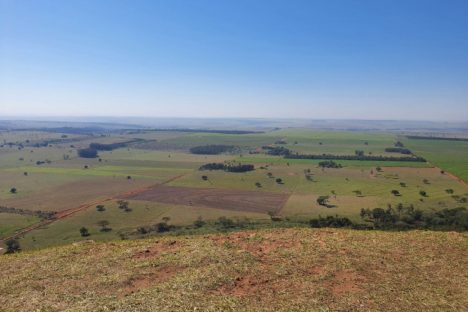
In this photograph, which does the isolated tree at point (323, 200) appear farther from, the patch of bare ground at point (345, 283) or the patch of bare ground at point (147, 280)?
the patch of bare ground at point (147, 280)

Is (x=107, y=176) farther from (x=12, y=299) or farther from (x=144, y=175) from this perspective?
(x=12, y=299)

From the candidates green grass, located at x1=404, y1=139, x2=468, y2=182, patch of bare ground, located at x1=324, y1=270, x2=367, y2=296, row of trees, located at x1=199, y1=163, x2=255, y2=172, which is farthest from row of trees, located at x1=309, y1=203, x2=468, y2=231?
row of trees, located at x1=199, y1=163, x2=255, y2=172

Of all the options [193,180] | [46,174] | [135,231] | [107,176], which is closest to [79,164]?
[46,174]

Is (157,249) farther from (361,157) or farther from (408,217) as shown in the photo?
(361,157)

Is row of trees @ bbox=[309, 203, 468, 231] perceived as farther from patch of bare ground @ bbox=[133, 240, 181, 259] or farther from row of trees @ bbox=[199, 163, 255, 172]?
row of trees @ bbox=[199, 163, 255, 172]

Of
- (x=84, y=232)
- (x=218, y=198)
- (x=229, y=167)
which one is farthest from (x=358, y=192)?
(x=84, y=232)

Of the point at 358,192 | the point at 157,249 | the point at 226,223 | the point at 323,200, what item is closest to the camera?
the point at 157,249
